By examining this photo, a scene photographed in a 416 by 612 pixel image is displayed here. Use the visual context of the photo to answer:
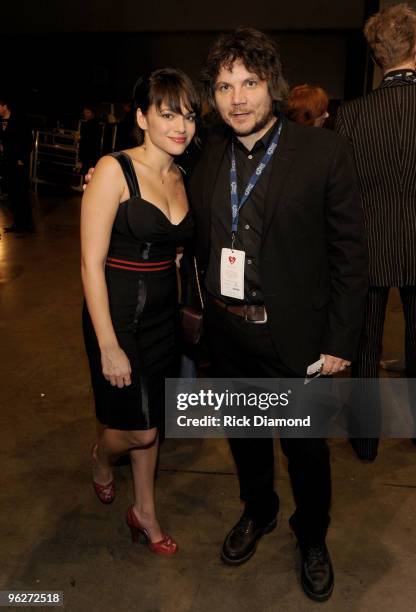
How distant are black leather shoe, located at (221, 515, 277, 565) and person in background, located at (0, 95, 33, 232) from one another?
Result: 5420 millimetres

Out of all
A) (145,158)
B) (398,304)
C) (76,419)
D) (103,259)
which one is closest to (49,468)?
(76,419)

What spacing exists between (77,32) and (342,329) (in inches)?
528

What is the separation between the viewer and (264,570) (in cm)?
218

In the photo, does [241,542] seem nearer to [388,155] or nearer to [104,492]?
[104,492]

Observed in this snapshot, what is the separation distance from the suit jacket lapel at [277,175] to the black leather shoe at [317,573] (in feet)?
3.42

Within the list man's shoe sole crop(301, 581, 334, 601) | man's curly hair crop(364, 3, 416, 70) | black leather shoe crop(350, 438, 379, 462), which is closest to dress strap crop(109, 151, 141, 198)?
man's curly hair crop(364, 3, 416, 70)

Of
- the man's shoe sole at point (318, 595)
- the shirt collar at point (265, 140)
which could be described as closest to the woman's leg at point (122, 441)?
the man's shoe sole at point (318, 595)

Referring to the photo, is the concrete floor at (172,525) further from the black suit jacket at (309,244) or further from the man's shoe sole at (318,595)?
the black suit jacket at (309,244)

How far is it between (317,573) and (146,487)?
2.05 ft

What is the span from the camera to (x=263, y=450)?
2.15 m

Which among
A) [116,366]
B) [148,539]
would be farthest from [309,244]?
[148,539]

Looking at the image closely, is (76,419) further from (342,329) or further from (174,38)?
(174,38)

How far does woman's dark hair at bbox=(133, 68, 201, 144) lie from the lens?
6.32 ft

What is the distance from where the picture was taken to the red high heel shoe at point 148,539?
7.37ft
